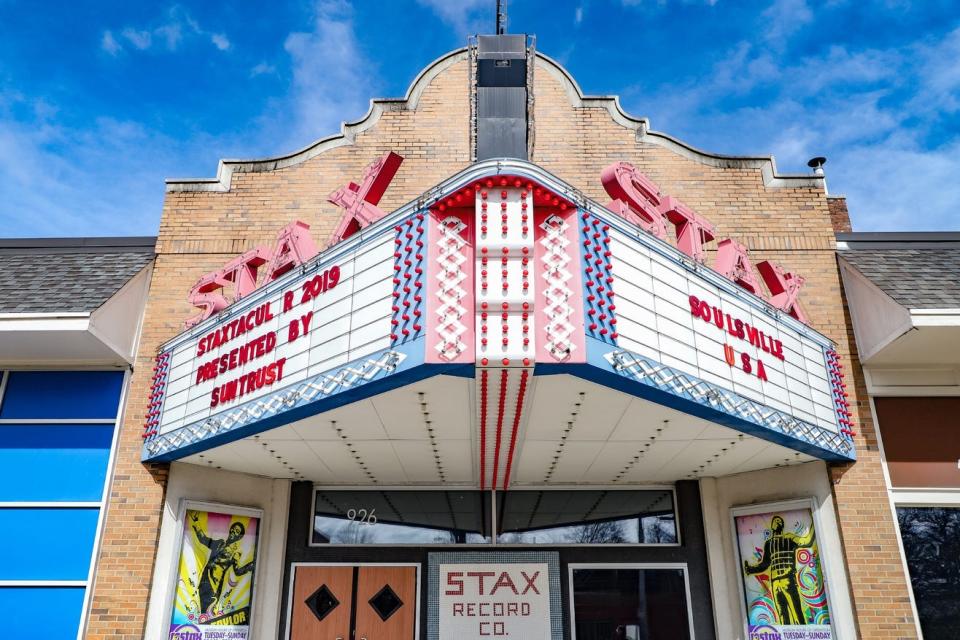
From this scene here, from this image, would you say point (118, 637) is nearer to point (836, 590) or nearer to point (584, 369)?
point (584, 369)

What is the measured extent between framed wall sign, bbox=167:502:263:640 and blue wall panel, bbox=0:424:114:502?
57.0 inches

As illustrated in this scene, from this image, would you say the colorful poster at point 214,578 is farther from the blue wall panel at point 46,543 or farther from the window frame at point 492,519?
the blue wall panel at point 46,543

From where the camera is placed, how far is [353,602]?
990cm

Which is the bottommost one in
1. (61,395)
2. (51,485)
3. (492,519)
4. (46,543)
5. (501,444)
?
(46,543)

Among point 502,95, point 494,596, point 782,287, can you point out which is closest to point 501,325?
point 502,95

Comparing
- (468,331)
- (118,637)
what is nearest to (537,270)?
(468,331)

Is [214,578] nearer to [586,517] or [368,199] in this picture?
[586,517]

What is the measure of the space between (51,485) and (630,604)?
324 inches

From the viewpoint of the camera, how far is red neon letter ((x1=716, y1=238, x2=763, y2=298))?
912cm

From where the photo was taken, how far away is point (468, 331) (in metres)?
6.01

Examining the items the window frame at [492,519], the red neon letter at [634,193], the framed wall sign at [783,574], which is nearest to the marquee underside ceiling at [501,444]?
the window frame at [492,519]

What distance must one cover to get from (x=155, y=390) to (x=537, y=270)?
19.9ft

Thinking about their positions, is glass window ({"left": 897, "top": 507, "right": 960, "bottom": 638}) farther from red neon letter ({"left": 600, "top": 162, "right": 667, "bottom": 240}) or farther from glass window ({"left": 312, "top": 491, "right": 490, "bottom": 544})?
glass window ({"left": 312, "top": 491, "right": 490, "bottom": 544})

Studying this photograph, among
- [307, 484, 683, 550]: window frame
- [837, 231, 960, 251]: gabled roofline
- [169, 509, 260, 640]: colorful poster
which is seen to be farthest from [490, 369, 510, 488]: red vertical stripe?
[837, 231, 960, 251]: gabled roofline
